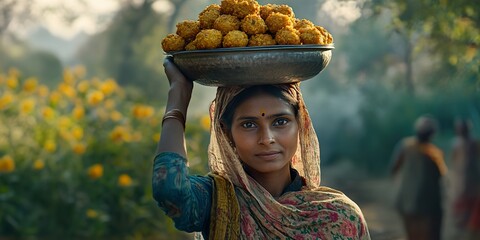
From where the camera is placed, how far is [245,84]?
2992mm

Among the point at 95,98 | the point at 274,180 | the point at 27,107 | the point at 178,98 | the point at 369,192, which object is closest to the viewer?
the point at 178,98

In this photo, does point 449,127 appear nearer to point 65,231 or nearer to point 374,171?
point 374,171

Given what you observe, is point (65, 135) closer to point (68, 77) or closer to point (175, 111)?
point (68, 77)

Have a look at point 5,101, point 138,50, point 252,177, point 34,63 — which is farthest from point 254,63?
point 34,63

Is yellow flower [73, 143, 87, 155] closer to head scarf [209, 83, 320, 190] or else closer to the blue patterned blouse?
head scarf [209, 83, 320, 190]

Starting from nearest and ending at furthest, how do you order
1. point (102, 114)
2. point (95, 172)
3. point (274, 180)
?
1. point (274, 180)
2. point (95, 172)
3. point (102, 114)

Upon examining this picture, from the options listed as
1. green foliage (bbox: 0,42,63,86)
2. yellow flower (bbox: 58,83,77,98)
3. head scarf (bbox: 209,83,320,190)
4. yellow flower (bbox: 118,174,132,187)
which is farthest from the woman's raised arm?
green foliage (bbox: 0,42,63,86)

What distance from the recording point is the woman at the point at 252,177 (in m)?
2.99

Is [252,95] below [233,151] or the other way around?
the other way around

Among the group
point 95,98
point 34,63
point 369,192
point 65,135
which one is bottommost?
point 369,192

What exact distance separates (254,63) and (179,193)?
1.52ft

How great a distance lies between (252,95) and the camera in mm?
3105

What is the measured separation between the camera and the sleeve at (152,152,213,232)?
283 centimetres

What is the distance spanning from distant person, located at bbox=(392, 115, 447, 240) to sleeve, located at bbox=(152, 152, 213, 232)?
686 cm
